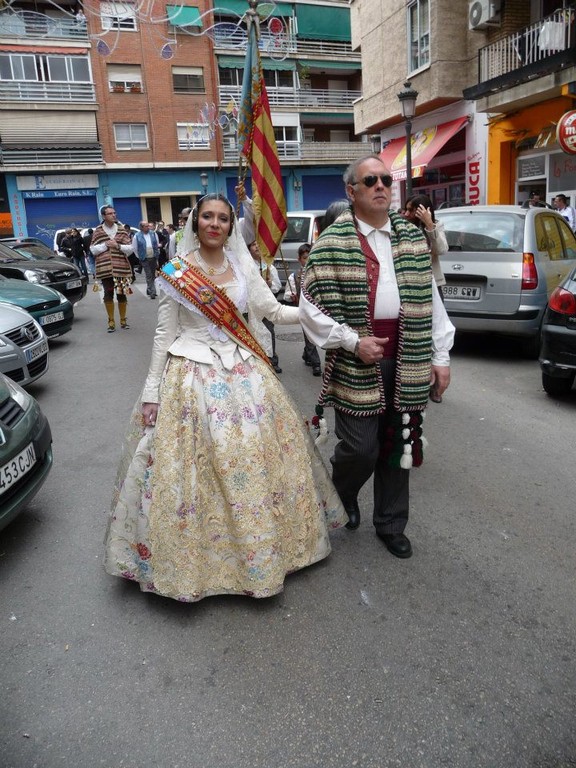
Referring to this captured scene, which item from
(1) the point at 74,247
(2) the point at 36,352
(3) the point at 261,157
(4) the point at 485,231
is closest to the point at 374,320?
(3) the point at 261,157

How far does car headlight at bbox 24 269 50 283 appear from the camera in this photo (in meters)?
11.3

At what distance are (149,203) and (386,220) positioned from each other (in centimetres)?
3280

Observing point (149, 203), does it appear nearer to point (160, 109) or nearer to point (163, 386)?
point (160, 109)

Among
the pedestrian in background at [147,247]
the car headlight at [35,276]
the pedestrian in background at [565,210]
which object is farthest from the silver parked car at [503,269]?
the pedestrian in background at [147,247]

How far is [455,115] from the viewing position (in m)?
18.6

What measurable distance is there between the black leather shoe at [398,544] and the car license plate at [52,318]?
6972 mm

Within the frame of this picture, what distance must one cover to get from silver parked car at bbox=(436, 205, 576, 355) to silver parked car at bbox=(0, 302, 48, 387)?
4.73m

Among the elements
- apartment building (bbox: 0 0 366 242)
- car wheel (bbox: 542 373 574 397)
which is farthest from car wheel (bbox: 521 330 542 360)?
apartment building (bbox: 0 0 366 242)

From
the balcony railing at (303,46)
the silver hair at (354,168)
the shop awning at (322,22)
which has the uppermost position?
the shop awning at (322,22)

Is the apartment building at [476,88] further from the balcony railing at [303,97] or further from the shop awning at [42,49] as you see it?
the shop awning at [42,49]

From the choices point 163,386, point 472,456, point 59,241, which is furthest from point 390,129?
point 163,386

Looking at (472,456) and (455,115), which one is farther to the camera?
(455,115)

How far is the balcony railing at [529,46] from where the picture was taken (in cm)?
1342

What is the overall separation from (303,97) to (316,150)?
9.76ft
